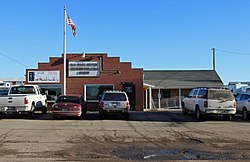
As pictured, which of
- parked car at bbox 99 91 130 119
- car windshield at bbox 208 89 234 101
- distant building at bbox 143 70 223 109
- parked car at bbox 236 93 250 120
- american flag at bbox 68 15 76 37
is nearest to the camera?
car windshield at bbox 208 89 234 101

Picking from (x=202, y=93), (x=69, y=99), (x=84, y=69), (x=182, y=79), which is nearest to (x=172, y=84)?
(x=182, y=79)

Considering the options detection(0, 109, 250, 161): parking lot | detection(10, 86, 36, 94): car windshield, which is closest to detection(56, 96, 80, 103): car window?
detection(10, 86, 36, 94): car windshield

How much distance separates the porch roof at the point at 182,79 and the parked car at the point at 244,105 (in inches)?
533

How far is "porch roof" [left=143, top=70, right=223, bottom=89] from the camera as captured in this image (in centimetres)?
3644

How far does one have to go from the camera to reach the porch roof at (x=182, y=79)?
1435 inches

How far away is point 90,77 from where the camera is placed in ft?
94.7

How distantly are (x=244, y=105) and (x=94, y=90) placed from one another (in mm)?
12606

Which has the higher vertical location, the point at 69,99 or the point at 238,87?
the point at 238,87

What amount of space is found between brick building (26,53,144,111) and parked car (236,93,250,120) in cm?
869

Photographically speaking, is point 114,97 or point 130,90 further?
point 130,90

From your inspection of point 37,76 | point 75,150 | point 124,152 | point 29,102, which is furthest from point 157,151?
point 37,76

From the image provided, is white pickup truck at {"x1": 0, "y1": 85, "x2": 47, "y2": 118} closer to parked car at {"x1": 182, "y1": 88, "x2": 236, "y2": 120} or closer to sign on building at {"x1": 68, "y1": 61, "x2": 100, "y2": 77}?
sign on building at {"x1": 68, "y1": 61, "x2": 100, "y2": 77}

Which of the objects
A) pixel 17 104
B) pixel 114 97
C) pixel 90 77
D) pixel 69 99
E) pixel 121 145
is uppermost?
pixel 90 77

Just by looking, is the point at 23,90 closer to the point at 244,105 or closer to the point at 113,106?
the point at 113,106
